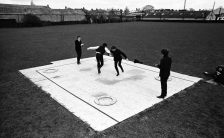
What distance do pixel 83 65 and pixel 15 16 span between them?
2030 inches

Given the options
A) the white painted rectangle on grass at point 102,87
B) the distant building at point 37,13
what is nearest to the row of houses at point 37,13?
the distant building at point 37,13

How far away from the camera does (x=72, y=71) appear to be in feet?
33.8

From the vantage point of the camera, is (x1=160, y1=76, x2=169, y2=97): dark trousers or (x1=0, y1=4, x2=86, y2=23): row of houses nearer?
(x1=160, y1=76, x2=169, y2=97): dark trousers

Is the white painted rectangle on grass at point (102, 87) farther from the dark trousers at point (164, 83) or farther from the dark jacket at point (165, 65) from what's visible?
the dark jacket at point (165, 65)

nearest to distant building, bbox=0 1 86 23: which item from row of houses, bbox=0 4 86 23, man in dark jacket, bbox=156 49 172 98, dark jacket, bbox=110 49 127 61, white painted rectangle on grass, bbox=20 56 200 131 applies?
row of houses, bbox=0 4 86 23

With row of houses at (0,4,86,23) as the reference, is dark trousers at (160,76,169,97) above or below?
below

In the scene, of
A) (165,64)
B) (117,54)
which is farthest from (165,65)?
(117,54)

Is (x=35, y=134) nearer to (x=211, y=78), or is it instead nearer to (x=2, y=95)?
(x=2, y=95)

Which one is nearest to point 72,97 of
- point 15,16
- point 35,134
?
point 35,134

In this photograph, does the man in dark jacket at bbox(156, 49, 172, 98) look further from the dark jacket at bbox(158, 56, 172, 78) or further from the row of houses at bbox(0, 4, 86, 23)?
the row of houses at bbox(0, 4, 86, 23)

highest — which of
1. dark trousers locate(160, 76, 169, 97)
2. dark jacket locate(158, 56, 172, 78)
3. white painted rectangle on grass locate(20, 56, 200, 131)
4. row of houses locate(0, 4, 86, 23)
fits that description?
row of houses locate(0, 4, 86, 23)

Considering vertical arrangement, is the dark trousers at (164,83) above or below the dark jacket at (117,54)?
below

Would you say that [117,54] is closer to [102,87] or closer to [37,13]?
[102,87]

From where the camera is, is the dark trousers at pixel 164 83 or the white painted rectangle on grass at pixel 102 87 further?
the dark trousers at pixel 164 83
